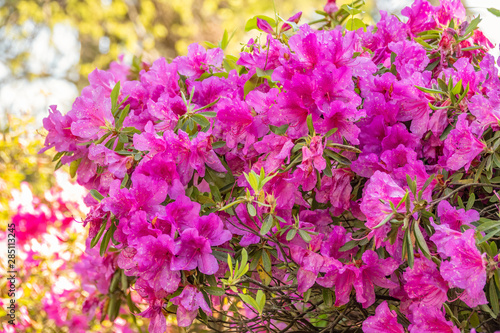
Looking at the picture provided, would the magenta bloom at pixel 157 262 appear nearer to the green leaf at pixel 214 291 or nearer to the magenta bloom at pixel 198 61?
the green leaf at pixel 214 291

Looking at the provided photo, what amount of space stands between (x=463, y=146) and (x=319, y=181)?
233mm

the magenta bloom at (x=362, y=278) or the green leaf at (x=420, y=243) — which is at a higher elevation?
the green leaf at (x=420, y=243)

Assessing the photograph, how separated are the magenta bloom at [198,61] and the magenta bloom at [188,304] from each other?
452 mm

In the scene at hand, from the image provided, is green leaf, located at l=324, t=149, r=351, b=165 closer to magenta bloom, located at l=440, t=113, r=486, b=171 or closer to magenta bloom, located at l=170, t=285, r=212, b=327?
magenta bloom, located at l=440, t=113, r=486, b=171

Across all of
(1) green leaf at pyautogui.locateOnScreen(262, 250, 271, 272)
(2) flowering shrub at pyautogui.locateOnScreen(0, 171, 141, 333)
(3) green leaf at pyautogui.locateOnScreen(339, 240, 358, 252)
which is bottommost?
(2) flowering shrub at pyautogui.locateOnScreen(0, 171, 141, 333)

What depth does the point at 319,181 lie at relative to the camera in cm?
74

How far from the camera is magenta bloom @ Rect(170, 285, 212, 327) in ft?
2.38

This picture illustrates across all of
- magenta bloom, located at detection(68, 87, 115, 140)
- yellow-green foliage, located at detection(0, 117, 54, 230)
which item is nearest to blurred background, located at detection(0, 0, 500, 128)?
yellow-green foliage, located at detection(0, 117, 54, 230)

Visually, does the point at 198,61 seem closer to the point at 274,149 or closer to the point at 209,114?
the point at 209,114

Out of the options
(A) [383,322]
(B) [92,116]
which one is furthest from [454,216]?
(B) [92,116]

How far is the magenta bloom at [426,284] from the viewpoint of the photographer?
0.68m

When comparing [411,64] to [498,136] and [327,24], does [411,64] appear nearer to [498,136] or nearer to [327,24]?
[498,136]

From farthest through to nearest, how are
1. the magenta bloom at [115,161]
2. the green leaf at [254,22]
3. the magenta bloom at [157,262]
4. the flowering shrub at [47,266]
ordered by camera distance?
the flowering shrub at [47,266], the green leaf at [254,22], the magenta bloom at [115,161], the magenta bloom at [157,262]

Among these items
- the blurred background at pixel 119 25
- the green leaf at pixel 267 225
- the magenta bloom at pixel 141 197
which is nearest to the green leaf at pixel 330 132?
the green leaf at pixel 267 225
